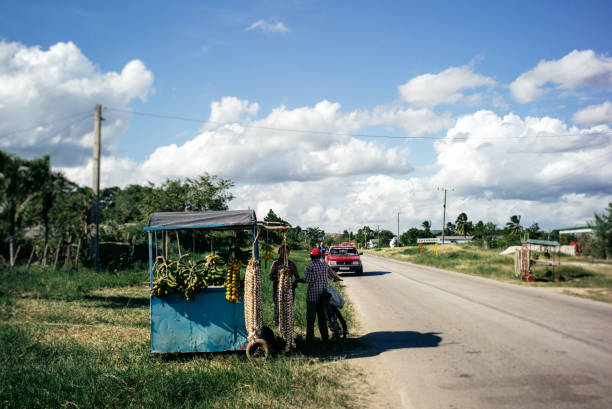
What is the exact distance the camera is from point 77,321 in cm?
1098

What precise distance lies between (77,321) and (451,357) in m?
9.07

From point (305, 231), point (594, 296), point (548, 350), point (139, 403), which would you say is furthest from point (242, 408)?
point (305, 231)

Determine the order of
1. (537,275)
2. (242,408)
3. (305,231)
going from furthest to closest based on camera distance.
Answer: (305,231) → (537,275) → (242,408)

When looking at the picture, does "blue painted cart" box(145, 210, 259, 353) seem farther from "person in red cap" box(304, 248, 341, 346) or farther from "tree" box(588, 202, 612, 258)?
"tree" box(588, 202, 612, 258)

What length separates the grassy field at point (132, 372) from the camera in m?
5.33

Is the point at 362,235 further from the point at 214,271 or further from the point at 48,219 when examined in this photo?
the point at 214,271

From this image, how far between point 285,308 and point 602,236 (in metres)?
30.6

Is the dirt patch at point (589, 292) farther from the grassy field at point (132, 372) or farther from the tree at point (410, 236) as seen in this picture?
the tree at point (410, 236)

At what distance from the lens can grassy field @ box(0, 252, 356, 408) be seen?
210 inches

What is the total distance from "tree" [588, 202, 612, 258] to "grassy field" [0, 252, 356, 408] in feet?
84.6

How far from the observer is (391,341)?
8789mm

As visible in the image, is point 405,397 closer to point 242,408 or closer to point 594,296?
point 242,408

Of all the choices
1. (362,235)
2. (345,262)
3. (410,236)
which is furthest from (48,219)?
(362,235)

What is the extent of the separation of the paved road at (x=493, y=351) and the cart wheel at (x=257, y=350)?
1.93m
